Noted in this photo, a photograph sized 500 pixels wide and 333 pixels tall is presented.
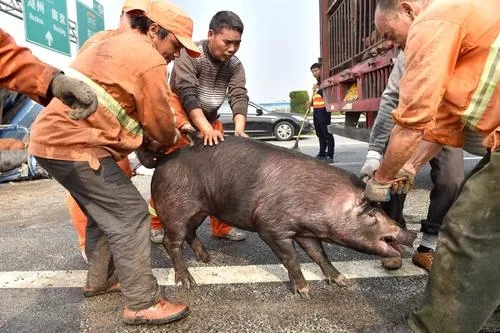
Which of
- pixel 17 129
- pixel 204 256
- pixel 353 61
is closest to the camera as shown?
pixel 204 256

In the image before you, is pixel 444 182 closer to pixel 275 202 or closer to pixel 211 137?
pixel 275 202

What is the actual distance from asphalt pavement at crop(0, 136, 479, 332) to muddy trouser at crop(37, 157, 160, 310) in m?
0.23

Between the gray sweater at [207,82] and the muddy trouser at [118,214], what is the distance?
1132mm

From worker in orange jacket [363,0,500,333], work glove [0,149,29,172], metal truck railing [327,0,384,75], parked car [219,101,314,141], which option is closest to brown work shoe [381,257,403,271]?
worker in orange jacket [363,0,500,333]

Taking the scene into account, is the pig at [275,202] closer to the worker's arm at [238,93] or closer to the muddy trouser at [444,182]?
the muddy trouser at [444,182]

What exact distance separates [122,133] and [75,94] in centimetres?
70

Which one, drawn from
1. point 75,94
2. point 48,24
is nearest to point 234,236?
point 75,94

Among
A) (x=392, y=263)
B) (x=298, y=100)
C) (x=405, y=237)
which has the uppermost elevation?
(x=298, y=100)

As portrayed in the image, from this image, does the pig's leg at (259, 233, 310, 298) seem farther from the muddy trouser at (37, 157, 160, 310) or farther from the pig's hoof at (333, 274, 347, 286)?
the muddy trouser at (37, 157, 160, 310)

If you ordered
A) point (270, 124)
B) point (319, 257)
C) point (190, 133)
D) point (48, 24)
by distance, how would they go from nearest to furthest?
point (319, 257)
point (190, 133)
point (270, 124)
point (48, 24)

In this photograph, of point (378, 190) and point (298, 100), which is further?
point (298, 100)

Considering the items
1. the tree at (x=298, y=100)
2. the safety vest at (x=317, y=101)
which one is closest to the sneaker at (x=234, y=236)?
the safety vest at (x=317, y=101)

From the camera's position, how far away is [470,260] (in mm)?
1792

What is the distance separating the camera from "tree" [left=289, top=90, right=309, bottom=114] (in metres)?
28.2
